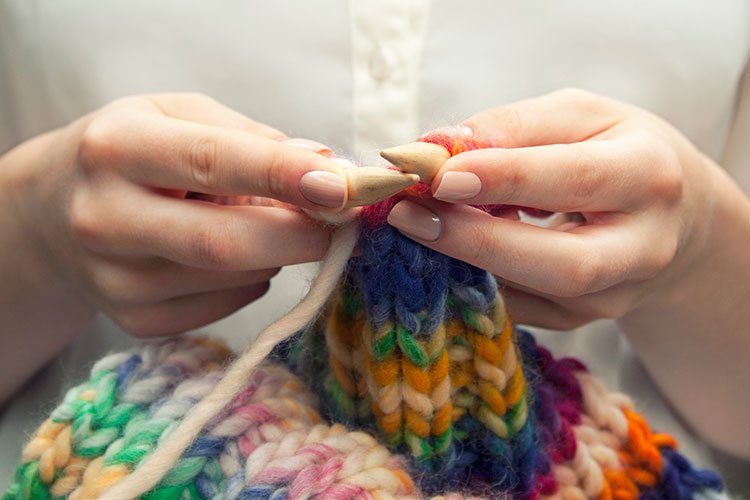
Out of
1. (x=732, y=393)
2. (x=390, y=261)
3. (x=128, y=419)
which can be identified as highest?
(x=390, y=261)

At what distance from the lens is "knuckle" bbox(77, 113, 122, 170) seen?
0.50m

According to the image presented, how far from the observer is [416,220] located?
0.44 metres

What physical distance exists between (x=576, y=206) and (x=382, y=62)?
0.32 m

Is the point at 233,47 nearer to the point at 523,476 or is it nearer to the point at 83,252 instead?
the point at 83,252

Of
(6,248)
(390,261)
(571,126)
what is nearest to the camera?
(390,261)

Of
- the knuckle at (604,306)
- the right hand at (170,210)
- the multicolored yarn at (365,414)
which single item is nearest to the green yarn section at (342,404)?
the multicolored yarn at (365,414)

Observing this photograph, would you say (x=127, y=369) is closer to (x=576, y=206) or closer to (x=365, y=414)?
(x=365, y=414)

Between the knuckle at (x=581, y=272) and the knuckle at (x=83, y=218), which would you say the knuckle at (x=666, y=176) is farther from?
the knuckle at (x=83, y=218)

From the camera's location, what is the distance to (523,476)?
1.72 ft

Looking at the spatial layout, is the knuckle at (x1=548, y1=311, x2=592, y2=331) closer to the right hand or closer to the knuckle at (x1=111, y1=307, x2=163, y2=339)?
the right hand

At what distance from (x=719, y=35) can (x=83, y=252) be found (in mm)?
699

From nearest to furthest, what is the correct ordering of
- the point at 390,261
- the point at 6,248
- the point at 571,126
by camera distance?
the point at 390,261, the point at 571,126, the point at 6,248

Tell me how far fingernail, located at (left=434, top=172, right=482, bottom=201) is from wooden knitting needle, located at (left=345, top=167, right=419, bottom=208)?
2 cm

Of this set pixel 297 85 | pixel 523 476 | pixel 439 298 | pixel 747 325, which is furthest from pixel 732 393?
pixel 297 85
